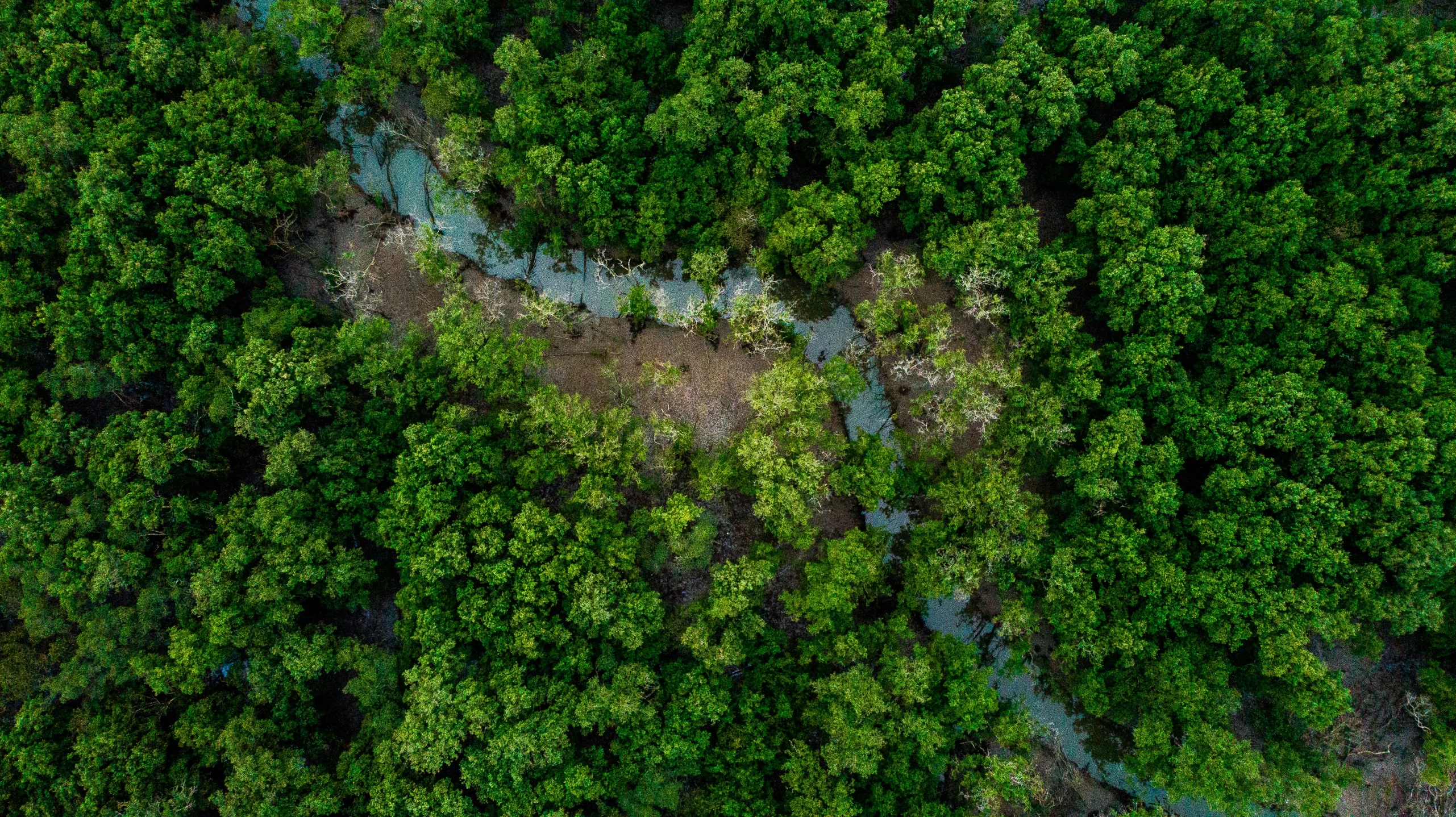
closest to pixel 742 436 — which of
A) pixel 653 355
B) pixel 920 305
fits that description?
pixel 653 355

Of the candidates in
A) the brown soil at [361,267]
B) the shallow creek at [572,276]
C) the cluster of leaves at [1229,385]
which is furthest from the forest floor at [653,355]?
the cluster of leaves at [1229,385]

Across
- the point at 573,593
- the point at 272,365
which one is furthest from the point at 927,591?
the point at 272,365

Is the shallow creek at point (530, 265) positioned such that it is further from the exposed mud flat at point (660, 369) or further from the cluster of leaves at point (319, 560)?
the cluster of leaves at point (319, 560)

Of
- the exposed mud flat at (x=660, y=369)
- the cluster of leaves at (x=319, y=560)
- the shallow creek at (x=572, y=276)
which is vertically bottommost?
the cluster of leaves at (x=319, y=560)

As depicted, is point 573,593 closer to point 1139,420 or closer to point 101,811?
point 101,811

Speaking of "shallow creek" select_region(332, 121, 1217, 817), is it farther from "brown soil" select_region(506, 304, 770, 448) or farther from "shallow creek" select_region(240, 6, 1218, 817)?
"brown soil" select_region(506, 304, 770, 448)

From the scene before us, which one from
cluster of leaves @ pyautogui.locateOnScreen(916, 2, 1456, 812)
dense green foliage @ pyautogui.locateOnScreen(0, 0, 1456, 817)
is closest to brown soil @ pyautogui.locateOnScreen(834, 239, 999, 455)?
dense green foliage @ pyautogui.locateOnScreen(0, 0, 1456, 817)

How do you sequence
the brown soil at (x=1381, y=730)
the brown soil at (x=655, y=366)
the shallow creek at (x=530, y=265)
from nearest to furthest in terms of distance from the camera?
the brown soil at (x=1381, y=730)
the brown soil at (x=655, y=366)
the shallow creek at (x=530, y=265)
